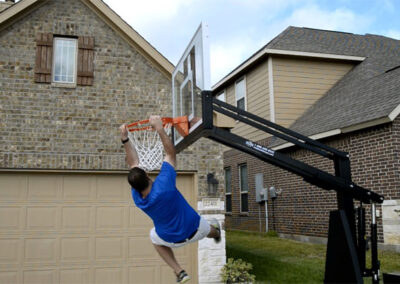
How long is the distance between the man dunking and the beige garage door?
4032 millimetres

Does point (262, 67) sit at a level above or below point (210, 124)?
above

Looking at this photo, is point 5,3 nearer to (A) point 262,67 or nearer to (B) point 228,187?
(A) point 262,67

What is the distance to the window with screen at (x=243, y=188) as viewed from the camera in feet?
55.9

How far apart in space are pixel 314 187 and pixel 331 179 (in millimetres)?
7712

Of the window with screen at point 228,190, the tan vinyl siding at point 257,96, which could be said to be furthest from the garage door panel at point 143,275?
the window with screen at point 228,190

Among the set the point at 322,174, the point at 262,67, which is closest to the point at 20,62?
the point at 322,174

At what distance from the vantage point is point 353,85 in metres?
14.9

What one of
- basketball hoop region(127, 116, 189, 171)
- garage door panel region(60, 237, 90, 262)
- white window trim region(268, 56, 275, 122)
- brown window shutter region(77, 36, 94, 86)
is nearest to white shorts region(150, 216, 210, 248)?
basketball hoop region(127, 116, 189, 171)

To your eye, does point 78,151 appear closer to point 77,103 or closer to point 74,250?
point 77,103

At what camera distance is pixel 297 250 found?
38.2 ft

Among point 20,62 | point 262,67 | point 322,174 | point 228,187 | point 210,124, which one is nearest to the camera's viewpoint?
point 210,124

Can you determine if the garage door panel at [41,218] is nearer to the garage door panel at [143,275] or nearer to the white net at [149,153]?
the garage door panel at [143,275]

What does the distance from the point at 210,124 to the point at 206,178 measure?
4.67 meters

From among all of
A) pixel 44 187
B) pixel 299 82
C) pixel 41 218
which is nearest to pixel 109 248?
pixel 41 218
